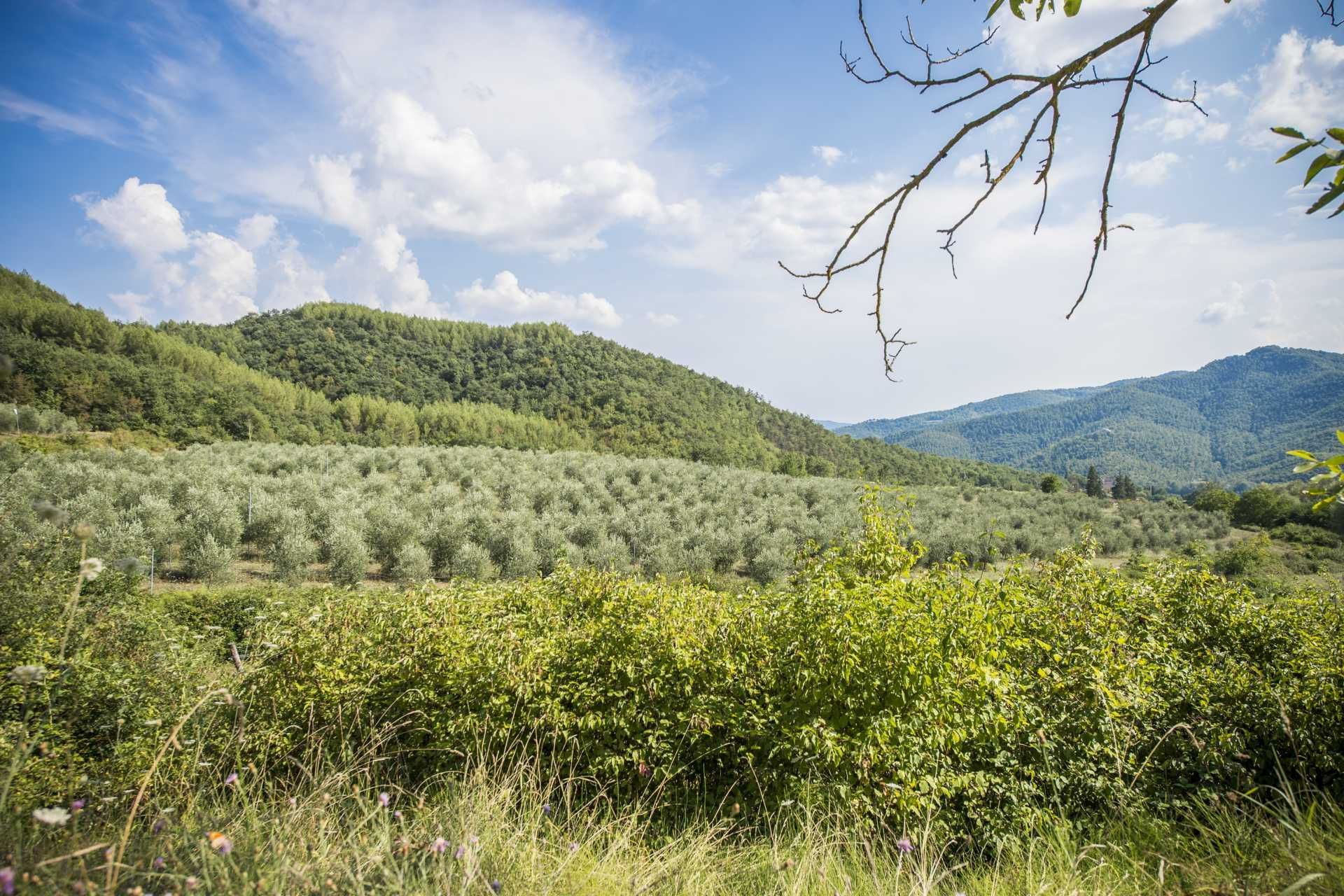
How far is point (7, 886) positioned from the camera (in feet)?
4.08

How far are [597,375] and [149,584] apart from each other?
2862 inches

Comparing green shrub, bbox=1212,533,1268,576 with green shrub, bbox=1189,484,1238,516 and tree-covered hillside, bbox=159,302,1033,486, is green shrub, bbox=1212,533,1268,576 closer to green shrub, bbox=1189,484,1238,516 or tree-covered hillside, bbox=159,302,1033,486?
green shrub, bbox=1189,484,1238,516

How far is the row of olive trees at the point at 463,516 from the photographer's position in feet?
59.5

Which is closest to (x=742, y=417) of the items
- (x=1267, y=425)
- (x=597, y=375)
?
(x=597, y=375)

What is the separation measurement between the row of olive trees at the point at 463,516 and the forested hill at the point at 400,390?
13.0 meters

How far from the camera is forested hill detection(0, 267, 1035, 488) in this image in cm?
3759

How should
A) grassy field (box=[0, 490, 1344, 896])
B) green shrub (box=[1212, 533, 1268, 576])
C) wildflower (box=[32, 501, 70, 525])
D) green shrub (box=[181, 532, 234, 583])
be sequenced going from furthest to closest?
green shrub (box=[1212, 533, 1268, 576]) < green shrub (box=[181, 532, 234, 583]) < grassy field (box=[0, 490, 1344, 896]) < wildflower (box=[32, 501, 70, 525])

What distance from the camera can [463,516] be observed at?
22.4 meters

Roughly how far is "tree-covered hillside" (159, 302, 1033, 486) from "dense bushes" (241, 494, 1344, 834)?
52.2 m

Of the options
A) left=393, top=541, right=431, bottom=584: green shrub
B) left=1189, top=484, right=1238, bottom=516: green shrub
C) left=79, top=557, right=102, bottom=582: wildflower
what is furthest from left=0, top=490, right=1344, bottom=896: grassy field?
left=1189, top=484, right=1238, bottom=516: green shrub

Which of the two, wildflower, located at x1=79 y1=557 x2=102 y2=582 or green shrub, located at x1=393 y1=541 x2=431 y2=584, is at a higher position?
wildflower, located at x1=79 y1=557 x2=102 y2=582

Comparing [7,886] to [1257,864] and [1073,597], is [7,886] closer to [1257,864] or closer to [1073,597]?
[1257,864]

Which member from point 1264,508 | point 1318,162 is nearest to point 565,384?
point 1264,508

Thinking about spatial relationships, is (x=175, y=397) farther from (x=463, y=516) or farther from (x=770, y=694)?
(x=770, y=694)
